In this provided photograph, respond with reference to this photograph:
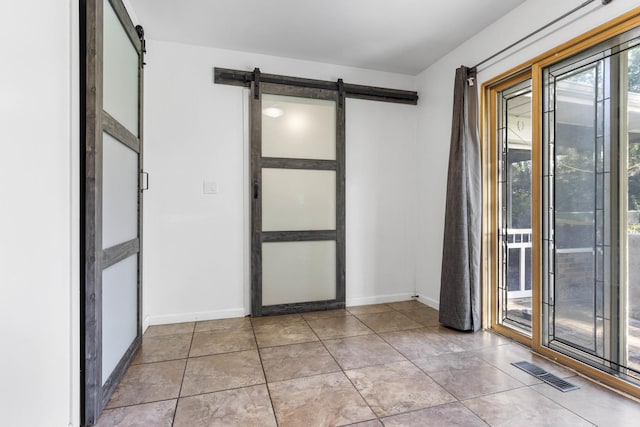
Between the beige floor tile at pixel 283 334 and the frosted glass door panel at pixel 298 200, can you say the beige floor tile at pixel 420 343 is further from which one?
the frosted glass door panel at pixel 298 200

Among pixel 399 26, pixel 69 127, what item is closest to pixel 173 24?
pixel 69 127

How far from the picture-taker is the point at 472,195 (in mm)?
2771

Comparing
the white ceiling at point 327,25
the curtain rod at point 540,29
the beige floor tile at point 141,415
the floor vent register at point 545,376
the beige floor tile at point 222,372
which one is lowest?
the beige floor tile at point 141,415

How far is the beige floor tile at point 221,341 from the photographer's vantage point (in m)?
2.43

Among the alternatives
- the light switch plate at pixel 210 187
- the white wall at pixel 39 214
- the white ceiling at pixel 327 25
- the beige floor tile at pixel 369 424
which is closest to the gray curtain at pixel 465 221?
the white ceiling at pixel 327 25

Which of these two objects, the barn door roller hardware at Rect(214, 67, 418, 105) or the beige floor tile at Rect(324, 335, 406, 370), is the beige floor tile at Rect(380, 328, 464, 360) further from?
the barn door roller hardware at Rect(214, 67, 418, 105)

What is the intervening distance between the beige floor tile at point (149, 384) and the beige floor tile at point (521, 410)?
5.60 feet

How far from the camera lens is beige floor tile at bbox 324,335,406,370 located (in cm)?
223

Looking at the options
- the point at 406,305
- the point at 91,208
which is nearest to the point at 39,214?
the point at 91,208

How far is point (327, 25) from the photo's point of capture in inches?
108

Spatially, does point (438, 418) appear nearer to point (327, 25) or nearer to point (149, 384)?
point (149, 384)

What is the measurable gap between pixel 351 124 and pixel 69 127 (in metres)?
2.61

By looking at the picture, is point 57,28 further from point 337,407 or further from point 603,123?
point 603,123

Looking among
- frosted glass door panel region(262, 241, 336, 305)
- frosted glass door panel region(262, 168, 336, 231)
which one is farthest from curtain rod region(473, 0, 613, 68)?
frosted glass door panel region(262, 241, 336, 305)
